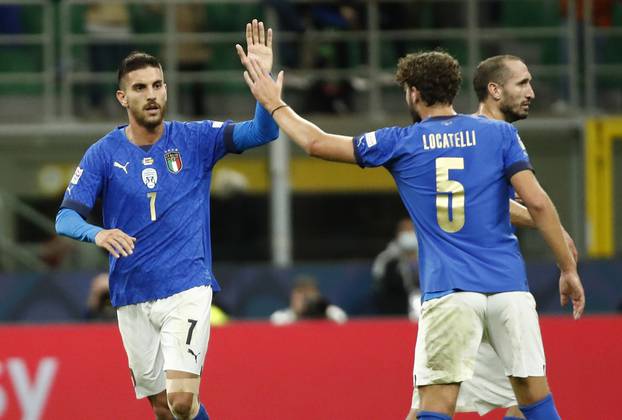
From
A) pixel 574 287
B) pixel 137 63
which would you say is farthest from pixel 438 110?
pixel 137 63

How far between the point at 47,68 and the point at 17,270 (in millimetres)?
2272

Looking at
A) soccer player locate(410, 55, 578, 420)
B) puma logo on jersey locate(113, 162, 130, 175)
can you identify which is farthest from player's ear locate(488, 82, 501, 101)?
puma logo on jersey locate(113, 162, 130, 175)

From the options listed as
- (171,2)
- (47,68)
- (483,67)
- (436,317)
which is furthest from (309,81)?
(436,317)

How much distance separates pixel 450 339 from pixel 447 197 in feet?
2.18

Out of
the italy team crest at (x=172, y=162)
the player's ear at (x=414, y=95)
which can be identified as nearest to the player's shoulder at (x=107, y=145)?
→ the italy team crest at (x=172, y=162)

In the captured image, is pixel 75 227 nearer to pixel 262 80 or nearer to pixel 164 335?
pixel 164 335

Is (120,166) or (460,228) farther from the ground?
(120,166)

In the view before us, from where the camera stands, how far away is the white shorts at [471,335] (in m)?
6.91

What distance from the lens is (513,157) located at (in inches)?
275

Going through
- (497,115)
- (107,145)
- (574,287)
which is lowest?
(574,287)

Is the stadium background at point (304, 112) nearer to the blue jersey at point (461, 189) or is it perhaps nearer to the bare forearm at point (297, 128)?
the bare forearm at point (297, 128)

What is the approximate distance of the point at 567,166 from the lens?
17656mm

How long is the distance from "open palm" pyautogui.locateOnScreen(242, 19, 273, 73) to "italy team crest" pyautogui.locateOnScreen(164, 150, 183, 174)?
3.26 ft

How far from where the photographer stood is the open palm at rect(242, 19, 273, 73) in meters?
7.30
